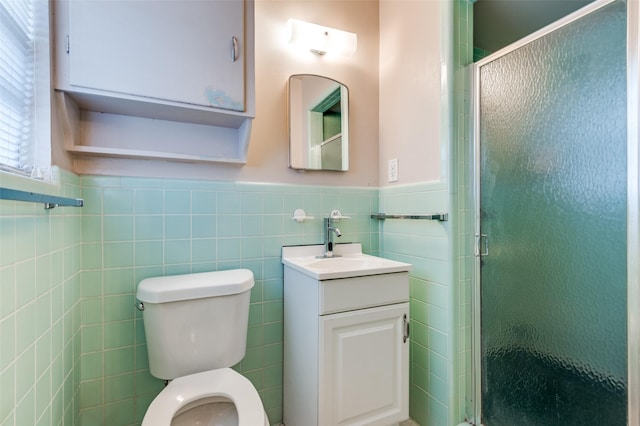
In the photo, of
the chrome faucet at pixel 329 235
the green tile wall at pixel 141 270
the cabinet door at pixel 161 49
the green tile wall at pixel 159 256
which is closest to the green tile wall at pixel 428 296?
the green tile wall at pixel 141 270

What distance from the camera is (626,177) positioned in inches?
38.1

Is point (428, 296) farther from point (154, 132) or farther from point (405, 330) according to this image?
point (154, 132)

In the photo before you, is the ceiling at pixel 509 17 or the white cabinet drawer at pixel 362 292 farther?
the ceiling at pixel 509 17

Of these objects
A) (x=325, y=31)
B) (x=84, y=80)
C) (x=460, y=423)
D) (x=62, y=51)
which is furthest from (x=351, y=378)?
(x=325, y=31)

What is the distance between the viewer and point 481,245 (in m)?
1.44

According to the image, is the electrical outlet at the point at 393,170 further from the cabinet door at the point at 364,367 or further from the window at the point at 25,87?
the window at the point at 25,87

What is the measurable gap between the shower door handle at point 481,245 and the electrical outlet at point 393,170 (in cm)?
52

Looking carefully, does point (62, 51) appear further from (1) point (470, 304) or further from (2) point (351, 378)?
(1) point (470, 304)

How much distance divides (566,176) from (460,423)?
1.20 meters

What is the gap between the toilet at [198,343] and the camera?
1.07m

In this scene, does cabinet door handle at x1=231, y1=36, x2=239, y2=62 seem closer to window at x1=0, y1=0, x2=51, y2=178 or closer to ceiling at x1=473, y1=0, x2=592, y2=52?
window at x1=0, y1=0, x2=51, y2=178

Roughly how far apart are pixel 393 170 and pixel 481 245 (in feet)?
1.96

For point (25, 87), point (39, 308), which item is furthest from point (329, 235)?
point (25, 87)

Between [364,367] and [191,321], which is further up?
[191,321]
